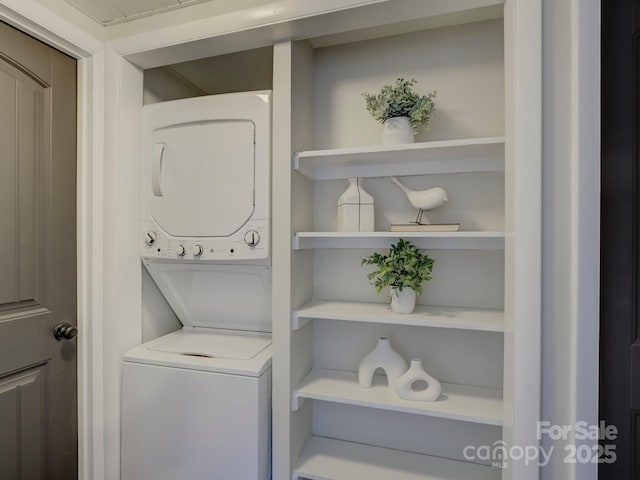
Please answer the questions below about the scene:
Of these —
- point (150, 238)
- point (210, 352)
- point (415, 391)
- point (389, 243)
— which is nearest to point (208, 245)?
point (150, 238)

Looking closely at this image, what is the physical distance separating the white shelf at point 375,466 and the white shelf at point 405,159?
48.8 inches

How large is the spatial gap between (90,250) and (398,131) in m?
1.42

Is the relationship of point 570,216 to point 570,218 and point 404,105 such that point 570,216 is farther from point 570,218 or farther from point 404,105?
point 404,105

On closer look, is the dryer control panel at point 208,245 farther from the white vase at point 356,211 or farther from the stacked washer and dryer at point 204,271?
the white vase at point 356,211

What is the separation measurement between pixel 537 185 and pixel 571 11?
498 mm

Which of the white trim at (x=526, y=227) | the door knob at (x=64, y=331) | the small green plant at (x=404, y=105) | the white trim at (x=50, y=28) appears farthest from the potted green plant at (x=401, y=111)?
the door knob at (x=64, y=331)

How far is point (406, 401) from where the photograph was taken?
127cm

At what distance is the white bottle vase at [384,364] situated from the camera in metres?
1.37

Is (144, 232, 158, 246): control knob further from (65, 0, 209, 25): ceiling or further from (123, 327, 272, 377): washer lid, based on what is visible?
(65, 0, 209, 25): ceiling

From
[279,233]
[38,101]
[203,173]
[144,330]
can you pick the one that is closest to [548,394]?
[279,233]

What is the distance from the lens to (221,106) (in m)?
1.41

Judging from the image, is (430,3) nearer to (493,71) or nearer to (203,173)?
(493,71)

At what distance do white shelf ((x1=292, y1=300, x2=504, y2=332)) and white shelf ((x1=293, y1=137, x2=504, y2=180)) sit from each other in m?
0.59

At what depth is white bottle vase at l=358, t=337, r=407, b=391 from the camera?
1365 millimetres
